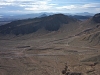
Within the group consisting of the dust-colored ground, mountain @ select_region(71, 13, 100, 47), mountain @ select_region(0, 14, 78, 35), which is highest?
mountain @ select_region(0, 14, 78, 35)

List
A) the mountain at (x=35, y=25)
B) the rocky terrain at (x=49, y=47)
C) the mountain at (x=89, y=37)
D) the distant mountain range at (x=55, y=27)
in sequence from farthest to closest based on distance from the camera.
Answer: the mountain at (x=35, y=25) < the distant mountain range at (x=55, y=27) < the mountain at (x=89, y=37) < the rocky terrain at (x=49, y=47)

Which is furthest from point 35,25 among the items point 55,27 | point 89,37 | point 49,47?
point 89,37

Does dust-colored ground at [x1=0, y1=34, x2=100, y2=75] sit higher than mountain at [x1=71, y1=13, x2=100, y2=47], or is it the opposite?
mountain at [x1=71, y1=13, x2=100, y2=47]

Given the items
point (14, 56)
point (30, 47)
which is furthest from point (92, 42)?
point (14, 56)

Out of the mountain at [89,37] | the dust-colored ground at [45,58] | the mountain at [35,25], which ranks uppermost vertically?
the mountain at [35,25]

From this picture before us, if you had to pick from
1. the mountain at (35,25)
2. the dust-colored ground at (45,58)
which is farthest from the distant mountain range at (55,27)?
the dust-colored ground at (45,58)

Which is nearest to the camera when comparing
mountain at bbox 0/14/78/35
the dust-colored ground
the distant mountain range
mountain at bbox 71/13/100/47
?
the dust-colored ground

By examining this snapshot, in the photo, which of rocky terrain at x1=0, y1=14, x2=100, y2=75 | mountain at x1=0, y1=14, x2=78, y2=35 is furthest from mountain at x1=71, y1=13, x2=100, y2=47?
mountain at x1=0, y1=14, x2=78, y2=35

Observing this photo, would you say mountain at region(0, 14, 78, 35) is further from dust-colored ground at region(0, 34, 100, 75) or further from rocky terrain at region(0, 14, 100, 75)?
dust-colored ground at region(0, 34, 100, 75)

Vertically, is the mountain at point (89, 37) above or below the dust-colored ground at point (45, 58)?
above

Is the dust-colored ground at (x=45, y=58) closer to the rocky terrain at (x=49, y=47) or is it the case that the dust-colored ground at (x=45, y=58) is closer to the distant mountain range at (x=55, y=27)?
the rocky terrain at (x=49, y=47)
